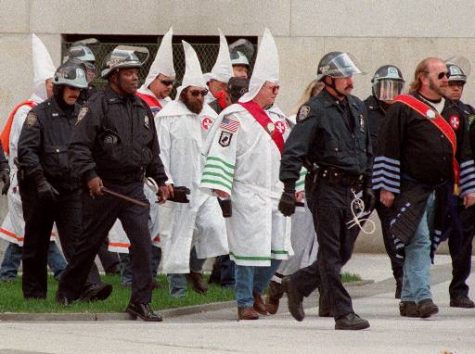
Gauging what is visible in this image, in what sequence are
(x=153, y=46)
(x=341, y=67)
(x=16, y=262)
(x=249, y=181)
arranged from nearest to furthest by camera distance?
(x=341, y=67) → (x=249, y=181) → (x=16, y=262) → (x=153, y=46)

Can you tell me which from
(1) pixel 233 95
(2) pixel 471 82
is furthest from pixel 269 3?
(1) pixel 233 95

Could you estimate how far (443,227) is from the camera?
14.1m

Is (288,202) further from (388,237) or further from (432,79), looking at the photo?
(388,237)

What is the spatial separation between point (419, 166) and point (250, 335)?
7.29 ft

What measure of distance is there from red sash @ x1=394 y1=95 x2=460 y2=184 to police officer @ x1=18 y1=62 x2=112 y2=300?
2.65 metres

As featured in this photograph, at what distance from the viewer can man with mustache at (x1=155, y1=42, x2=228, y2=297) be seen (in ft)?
50.2

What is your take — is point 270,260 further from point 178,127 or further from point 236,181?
point 178,127

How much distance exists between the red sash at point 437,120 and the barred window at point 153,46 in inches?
291

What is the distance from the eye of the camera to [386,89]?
15.9 meters

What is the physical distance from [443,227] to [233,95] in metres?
3.35

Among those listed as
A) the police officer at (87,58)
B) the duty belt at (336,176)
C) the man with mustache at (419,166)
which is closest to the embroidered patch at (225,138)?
the man with mustache at (419,166)

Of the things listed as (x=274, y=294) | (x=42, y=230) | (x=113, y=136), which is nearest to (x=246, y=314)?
(x=274, y=294)

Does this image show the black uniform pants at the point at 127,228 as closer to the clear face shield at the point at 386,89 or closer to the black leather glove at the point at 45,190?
the black leather glove at the point at 45,190

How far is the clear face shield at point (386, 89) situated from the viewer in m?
15.8
